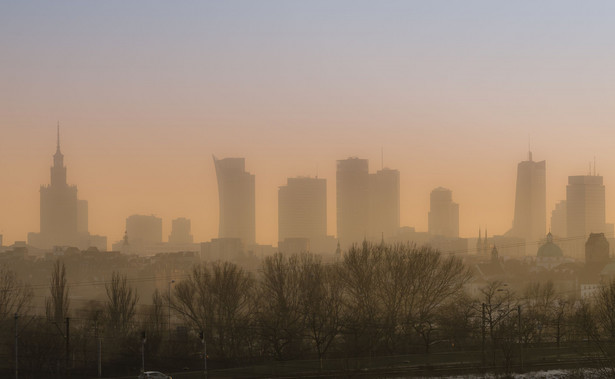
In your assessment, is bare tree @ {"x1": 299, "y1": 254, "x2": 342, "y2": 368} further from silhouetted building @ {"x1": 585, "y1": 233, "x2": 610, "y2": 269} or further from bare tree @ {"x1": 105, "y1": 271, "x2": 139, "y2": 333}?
silhouetted building @ {"x1": 585, "y1": 233, "x2": 610, "y2": 269}

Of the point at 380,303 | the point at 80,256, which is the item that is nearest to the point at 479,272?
the point at 80,256

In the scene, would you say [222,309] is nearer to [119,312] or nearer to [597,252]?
[119,312]

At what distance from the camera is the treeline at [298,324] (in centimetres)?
5178

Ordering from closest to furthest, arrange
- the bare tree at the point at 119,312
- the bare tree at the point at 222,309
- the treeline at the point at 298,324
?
the treeline at the point at 298,324, the bare tree at the point at 222,309, the bare tree at the point at 119,312

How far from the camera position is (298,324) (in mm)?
60156

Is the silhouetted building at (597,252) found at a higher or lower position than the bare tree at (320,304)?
higher

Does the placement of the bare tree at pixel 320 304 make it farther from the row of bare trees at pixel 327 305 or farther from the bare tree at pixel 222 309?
the bare tree at pixel 222 309

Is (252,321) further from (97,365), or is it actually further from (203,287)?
(97,365)

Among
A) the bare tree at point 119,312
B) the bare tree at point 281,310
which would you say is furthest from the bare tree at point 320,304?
the bare tree at point 119,312

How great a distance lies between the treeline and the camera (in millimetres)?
51781

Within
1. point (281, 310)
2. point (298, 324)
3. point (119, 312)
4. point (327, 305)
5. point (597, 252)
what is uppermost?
point (597, 252)

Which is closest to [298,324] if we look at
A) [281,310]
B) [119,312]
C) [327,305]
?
[281,310]

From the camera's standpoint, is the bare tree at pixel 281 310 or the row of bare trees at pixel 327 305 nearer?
the bare tree at pixel 281 310

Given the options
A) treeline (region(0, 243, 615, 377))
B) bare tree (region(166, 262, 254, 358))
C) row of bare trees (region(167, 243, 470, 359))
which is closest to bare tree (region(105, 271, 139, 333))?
treeline (region(0, 243, 615, 377))
